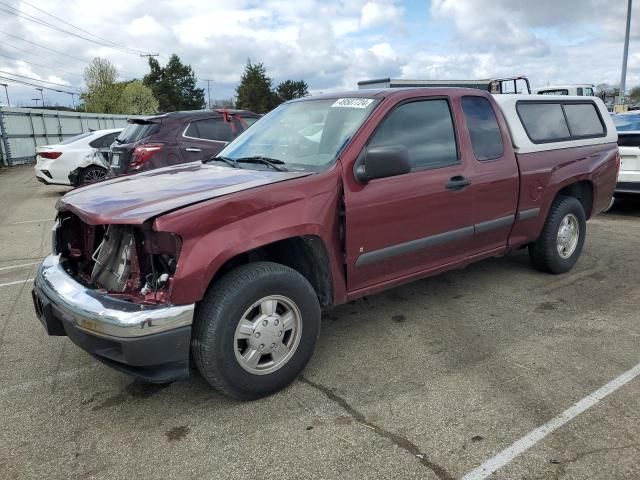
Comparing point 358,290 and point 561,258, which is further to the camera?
point 561,258

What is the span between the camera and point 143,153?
825cm

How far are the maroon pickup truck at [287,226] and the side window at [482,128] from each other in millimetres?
14

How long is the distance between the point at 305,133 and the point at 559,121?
9.22 ft

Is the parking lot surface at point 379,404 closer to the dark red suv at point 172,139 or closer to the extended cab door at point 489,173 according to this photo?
the extended cab door at point 489,173

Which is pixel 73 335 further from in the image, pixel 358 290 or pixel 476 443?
pixel 476 443

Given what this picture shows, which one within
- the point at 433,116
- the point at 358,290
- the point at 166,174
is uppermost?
the point at 433,116

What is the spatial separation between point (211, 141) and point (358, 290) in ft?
19.2

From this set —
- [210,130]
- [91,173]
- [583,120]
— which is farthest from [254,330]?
[91,173]

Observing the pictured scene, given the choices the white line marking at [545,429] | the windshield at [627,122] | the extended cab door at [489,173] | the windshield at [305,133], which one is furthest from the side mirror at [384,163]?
the windshield at [627,122]

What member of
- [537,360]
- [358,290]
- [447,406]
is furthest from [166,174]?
[537,360]

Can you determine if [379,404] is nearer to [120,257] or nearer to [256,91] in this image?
[120,257]

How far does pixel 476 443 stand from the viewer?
267 cm

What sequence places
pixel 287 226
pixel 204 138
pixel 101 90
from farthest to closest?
pixel 101 90
pixel 204 138
pixel 287 226

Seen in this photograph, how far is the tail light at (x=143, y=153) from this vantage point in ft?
27.0
